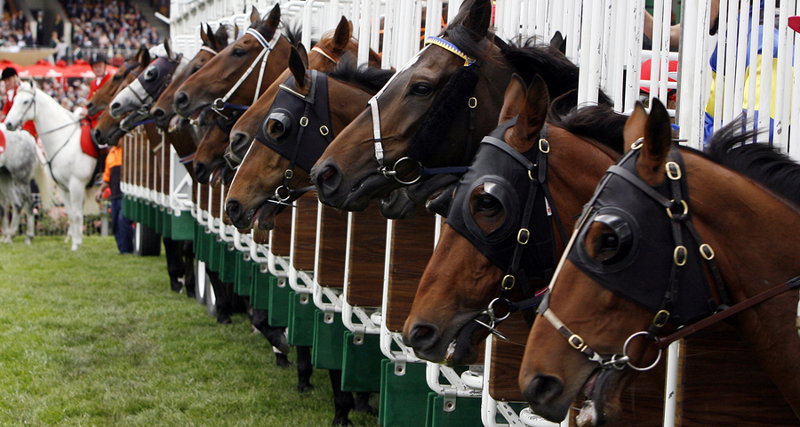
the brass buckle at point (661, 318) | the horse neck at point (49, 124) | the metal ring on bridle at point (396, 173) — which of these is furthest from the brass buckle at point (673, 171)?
the horse neck at point (49, 124)

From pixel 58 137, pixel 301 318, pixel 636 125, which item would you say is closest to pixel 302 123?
pixel 301 318

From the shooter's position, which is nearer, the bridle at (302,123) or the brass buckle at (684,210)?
the brass buckle at (684,210)

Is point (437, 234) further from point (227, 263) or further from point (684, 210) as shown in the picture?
point (227, 263)

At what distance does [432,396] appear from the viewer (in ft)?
13.3

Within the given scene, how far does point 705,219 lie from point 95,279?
11.1 m

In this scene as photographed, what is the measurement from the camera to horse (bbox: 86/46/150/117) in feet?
35.6

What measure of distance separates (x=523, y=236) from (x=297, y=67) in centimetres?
212

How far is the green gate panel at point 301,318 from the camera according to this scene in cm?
604

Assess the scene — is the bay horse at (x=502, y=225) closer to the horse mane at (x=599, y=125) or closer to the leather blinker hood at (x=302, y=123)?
the horse mane at (x=599, y=125)

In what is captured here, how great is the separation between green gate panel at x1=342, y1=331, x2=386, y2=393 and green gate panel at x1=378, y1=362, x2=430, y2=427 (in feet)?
1.95

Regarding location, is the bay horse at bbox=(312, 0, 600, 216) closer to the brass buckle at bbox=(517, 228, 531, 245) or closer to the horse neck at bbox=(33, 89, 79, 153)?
the brass buckle at bbox=(517, 228, 531, 245)

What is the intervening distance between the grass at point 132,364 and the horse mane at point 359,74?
83.2 inches

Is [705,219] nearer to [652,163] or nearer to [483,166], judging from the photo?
[652,163]

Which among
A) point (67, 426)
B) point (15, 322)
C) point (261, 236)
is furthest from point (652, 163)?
point (15, 322)
